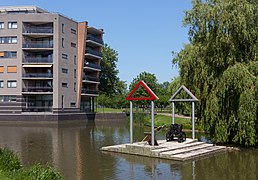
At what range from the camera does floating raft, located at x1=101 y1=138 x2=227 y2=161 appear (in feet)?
55.5

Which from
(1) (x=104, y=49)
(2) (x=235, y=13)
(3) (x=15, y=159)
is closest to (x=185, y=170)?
(3) (x=15, y=159)

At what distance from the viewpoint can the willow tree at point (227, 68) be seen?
A: 19.3 meters

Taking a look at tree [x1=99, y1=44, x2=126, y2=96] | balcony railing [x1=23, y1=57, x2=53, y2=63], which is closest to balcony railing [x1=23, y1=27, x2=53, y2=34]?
balcony railing [x1=23, y1=57, x2=53, y2=63]

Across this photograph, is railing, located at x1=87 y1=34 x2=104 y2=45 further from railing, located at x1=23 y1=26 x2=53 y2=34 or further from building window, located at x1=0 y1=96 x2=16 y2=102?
building window, located at x1=0 y1=96 x2=16 y2=102

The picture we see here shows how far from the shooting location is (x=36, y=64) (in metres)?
49.4

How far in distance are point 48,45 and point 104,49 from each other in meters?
29.0

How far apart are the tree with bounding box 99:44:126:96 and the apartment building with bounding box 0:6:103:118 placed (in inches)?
873

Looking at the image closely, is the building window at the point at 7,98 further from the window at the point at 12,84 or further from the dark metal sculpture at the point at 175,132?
the dark metal sculpture at the point at 175,132

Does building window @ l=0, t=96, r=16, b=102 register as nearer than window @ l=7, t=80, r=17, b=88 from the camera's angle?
Yes

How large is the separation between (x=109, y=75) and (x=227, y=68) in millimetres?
56404

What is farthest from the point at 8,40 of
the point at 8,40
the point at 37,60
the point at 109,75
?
the point at 109,75

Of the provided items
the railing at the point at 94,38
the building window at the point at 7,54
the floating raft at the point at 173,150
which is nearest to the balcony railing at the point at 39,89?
the building window at the point at 7,54

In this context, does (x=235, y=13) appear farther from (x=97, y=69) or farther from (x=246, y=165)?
(x=97, y=69)

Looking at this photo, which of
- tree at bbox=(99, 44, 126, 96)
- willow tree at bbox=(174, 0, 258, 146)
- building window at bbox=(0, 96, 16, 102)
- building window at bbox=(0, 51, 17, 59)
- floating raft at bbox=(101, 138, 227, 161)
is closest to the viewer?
floating raft at bbox=(101, 138, 227, 161)
